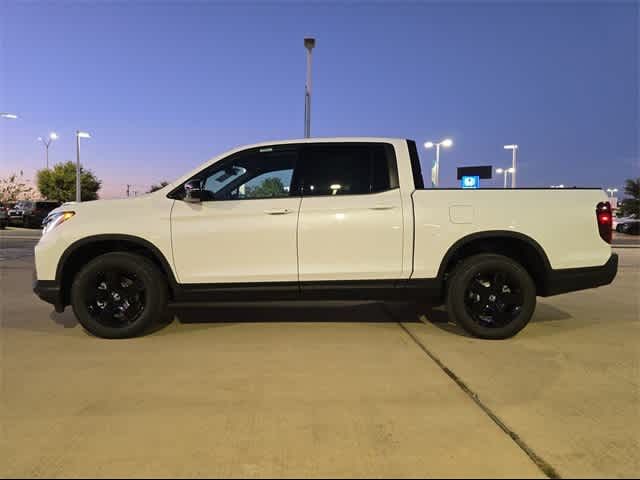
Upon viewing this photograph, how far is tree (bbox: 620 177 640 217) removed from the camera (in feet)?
170

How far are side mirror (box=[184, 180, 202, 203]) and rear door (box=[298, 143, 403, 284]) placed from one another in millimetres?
997

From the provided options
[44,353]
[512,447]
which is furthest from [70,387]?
[512,447]

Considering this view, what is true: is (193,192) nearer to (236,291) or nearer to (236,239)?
(236,239)

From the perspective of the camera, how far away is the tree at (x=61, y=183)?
56.9 metres

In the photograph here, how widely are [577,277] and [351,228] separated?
2.26 m

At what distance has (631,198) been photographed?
54.0 m

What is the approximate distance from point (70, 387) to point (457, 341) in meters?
3.31

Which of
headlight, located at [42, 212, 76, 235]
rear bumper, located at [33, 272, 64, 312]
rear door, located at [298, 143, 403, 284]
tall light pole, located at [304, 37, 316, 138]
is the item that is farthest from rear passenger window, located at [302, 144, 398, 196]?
tall light pole, located at [304, 37, 316, 138]

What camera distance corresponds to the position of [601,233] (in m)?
4.33

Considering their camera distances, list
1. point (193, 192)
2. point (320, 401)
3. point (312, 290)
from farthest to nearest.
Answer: point (312, 290) < point (193, 192) < point (320, 401)

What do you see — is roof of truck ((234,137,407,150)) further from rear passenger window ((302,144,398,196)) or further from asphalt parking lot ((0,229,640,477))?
asphalt parking lot ((0,229,640,477))

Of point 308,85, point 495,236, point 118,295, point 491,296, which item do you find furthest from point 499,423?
point 308,85

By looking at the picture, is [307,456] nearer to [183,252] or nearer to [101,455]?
[101,455]

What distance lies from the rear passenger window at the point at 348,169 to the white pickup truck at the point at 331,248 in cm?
3
